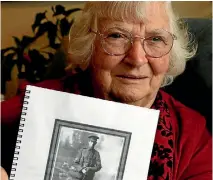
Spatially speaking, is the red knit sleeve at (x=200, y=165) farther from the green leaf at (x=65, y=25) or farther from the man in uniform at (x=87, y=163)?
the green leaf at (x=65, y=25)

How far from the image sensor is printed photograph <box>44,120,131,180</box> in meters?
0.63

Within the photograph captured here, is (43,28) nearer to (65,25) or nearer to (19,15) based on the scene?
(65,25)

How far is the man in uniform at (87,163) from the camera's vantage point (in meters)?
0.63

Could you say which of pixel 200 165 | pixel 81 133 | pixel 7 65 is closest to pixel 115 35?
pixel 81 133

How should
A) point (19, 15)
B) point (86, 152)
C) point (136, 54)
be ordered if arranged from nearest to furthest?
point (86, 152) < point (136, 54) < point (19, 15)

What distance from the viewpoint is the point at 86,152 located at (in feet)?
2.08

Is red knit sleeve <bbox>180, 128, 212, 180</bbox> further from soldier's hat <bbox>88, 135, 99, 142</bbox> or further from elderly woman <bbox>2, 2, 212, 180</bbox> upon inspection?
soldier's hat <bbox>88, 135, 99, 142</bbox>

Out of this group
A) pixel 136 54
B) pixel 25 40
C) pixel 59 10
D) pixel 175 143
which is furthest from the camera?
pixel 25 40

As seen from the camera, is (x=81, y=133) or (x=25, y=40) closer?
(x=81, y=133)

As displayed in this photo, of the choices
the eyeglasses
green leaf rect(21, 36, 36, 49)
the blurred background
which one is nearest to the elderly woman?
the eyeglasses

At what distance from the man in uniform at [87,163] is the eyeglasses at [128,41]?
0.24 meters

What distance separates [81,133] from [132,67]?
23cm


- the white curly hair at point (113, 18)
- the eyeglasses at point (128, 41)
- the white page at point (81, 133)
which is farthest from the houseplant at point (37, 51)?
the white page at point (81, 133)

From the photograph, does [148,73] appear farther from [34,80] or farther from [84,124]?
[34,80]
